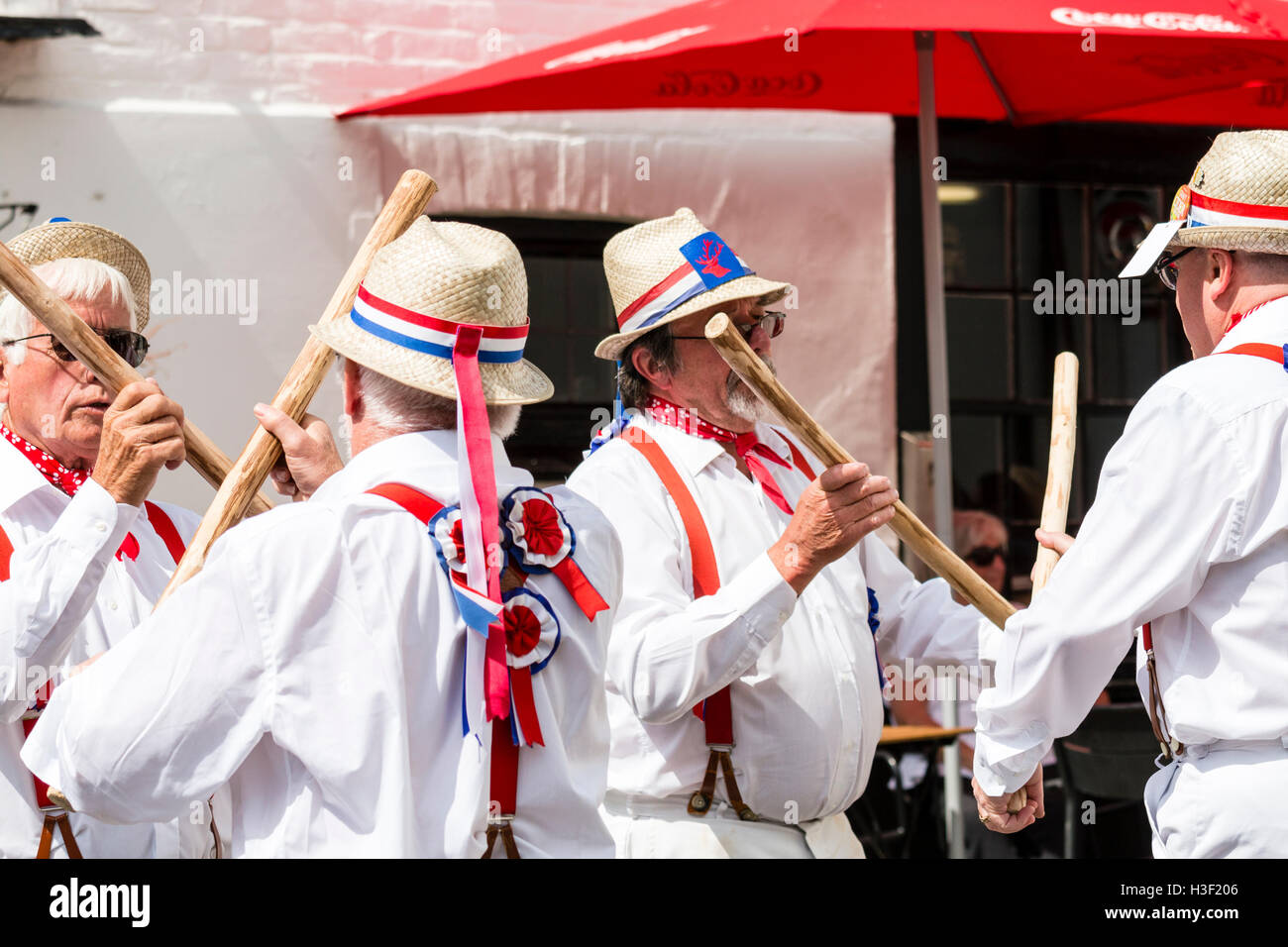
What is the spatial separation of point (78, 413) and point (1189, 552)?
200cm

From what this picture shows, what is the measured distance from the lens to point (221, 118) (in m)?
5.29

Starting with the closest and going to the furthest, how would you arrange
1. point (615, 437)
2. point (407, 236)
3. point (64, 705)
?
point (64, 705) → point (407, 236) → point (615, 437)

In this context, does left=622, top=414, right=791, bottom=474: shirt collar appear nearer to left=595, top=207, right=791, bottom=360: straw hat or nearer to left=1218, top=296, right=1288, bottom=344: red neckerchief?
left=595, top=207, right=791, bottom=360: straw hat

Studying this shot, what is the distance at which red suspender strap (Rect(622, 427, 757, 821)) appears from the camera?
306 cm

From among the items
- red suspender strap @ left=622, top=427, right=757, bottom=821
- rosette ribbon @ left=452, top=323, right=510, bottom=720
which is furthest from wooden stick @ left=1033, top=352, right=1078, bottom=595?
rosette ribbon @ left=452, top=323, right=510, bottom=720

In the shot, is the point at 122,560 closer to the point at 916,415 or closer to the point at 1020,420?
the point at 916,415

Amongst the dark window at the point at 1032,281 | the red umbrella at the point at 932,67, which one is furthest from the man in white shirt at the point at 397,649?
the dark window at the point at 1032,281

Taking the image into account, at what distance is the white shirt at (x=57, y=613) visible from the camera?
2443 mm

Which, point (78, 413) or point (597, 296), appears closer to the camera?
point (78, 413)

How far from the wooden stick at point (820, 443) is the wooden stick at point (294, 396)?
0.61m

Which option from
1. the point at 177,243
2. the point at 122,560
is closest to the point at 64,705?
the point at 122,560

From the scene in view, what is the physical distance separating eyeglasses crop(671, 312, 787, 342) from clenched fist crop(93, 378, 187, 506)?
127 centimetres

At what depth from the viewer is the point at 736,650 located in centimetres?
285

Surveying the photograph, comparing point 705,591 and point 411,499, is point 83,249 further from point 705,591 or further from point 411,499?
point 705,591
